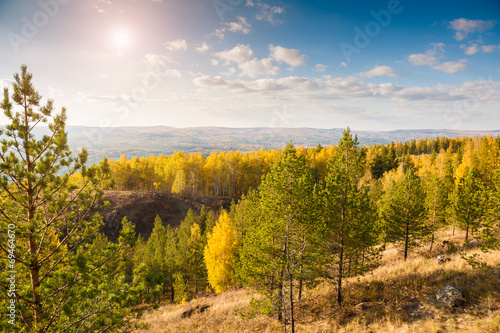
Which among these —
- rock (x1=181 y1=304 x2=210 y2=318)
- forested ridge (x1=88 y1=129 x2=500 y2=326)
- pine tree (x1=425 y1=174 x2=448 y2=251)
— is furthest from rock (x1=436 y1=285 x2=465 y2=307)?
pine tree (x1=425 y1=174 x2=448 y2=251)

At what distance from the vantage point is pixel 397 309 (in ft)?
41.6

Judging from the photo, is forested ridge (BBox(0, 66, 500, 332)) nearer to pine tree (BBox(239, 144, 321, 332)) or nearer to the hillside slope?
pine tree (BBox(239, 144, 321, 332))

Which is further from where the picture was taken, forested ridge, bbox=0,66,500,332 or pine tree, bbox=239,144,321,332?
pine tree, bbox=239,144,321,332

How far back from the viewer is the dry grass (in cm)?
1088

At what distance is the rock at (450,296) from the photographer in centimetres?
1174

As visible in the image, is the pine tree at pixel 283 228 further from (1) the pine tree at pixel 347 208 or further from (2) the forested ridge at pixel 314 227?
(1) the pine tree at pixel 347 208

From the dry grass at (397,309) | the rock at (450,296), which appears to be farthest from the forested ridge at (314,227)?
the rock at (450,296)

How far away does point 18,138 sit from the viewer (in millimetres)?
5953

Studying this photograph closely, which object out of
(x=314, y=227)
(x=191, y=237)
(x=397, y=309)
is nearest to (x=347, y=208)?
(x=314, y=227)

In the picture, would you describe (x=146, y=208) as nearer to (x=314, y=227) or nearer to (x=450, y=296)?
(x=314, y=227)

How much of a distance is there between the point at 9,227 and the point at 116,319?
3.42 metres

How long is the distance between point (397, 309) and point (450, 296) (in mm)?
2719

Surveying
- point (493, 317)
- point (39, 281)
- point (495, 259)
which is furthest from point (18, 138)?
point (495, 259)

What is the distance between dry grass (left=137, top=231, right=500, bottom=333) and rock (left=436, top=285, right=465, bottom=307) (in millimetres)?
308
